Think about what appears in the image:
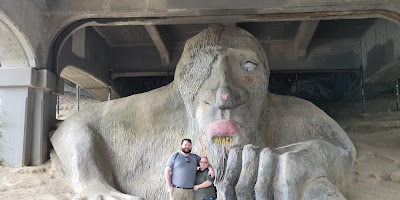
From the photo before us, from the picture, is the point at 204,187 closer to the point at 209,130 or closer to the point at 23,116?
the point at 209,130

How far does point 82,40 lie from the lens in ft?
19.6

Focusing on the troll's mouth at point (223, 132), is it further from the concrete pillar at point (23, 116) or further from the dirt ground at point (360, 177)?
the concrete pillar at point (23, 116)

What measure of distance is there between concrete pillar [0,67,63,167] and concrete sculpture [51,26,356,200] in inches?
8.2

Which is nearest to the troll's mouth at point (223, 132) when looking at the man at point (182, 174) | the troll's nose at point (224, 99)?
the troll's nose at point (224, 99)

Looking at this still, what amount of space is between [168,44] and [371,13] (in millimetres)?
3305

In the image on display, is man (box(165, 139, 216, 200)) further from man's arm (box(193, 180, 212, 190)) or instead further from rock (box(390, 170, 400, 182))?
rock (box(390, 170, 400, 182))

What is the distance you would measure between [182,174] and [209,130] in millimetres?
574

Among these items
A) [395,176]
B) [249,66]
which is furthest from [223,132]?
[395,176]

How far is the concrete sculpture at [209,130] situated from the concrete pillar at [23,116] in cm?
21

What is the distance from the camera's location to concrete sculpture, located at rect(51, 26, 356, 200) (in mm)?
2775

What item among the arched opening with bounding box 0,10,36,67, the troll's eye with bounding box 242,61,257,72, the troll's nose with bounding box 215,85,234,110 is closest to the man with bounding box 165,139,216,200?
the troll's nose with bounding box 215,85,234,110

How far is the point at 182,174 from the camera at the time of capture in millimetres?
2404

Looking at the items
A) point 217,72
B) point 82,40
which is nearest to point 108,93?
point 82,40

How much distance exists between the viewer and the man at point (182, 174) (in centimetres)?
240
